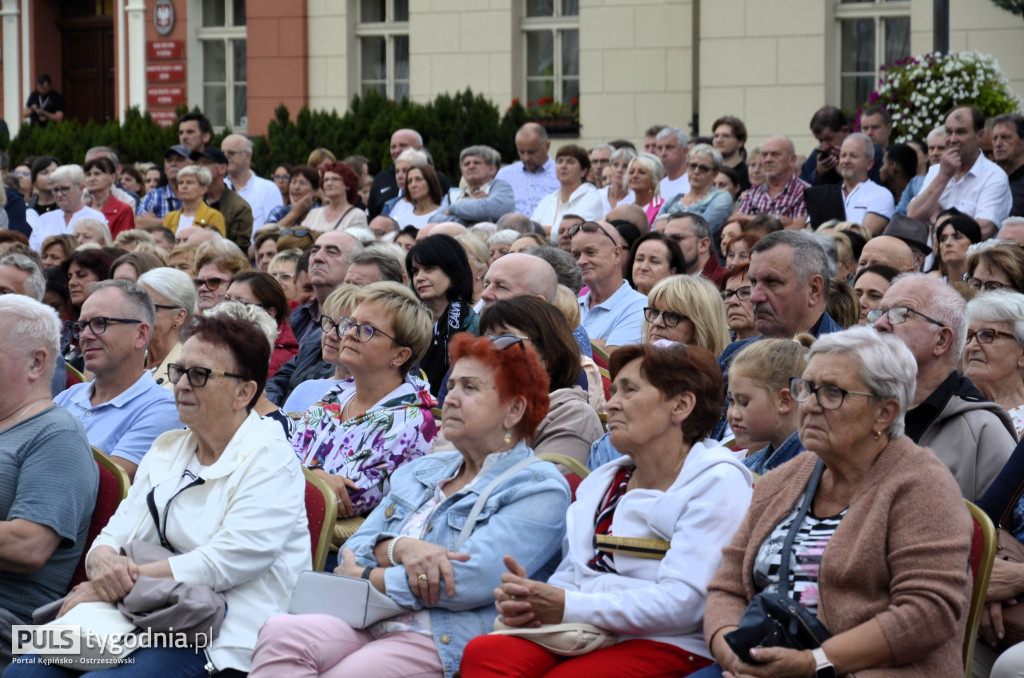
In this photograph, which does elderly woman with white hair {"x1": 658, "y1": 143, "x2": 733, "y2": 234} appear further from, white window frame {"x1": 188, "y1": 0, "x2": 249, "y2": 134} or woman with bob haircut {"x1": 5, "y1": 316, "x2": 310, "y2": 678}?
white window frame {"x1": 188, "y1": 0, "x2": 249, "y2": 134}

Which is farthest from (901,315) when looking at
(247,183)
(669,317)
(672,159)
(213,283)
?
(247,183)

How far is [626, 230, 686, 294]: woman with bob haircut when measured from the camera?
7254mm

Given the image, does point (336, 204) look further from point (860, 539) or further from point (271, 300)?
point (860, 539)

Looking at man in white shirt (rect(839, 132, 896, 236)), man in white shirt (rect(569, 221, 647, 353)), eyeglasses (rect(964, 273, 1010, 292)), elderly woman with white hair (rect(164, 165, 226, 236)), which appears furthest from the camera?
elderly woman with white hair (rect(164, 165, 226, 236))

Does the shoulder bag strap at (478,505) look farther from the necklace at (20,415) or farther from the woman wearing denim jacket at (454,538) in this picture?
the necklace at (20,415)

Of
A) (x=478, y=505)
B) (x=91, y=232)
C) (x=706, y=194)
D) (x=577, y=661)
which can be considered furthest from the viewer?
(x=706, y=194)

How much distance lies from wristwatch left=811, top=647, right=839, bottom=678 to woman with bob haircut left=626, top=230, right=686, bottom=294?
13.9 feet

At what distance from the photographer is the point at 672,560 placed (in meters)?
3.55

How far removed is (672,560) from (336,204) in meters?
7.36

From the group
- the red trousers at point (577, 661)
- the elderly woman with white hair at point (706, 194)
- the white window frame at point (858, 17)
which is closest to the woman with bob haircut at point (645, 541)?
the red trousers at point (577, 661)

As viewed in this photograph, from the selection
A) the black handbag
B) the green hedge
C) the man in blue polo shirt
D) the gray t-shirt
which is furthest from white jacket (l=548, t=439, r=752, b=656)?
the green hedge

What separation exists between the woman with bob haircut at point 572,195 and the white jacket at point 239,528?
6.24 meters

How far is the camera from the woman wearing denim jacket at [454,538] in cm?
371

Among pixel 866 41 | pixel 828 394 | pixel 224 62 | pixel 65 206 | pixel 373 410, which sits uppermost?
pixel 224 62
